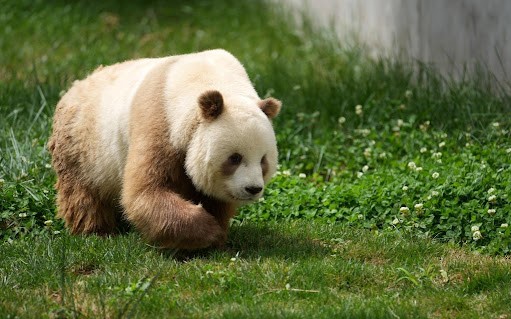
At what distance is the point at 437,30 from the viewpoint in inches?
326

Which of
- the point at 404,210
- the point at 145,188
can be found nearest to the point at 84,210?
the point at 145,188

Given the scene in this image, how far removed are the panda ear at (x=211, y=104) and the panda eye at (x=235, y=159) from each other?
0.24 m

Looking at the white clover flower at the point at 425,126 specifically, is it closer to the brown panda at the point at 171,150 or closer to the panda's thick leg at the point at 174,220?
the brown panda at the point at 171,150

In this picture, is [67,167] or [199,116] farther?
[67,167]

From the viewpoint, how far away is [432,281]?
4.82 meters

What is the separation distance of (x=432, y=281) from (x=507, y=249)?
0.77 meters

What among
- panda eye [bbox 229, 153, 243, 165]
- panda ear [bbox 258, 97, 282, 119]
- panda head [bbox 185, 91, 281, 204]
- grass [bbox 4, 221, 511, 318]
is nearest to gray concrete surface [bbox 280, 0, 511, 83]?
grass [bbox 4, 221, 511, 318]

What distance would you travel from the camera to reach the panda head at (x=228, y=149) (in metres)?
5.05

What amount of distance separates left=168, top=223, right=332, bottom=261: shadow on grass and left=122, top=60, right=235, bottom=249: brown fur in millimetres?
131

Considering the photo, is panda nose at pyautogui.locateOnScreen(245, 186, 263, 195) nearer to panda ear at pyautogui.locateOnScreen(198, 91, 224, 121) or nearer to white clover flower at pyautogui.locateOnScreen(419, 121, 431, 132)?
panda ear at pyautogui.locateOnScreen(198, 91, 224, 121)

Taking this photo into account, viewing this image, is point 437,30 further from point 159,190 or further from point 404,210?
point 159,190

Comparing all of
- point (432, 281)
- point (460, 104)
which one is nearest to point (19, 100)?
point (460, 104)

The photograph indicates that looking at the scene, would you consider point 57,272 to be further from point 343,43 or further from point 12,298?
point 343,43

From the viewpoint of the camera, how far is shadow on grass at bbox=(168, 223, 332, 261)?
17.2 ft
